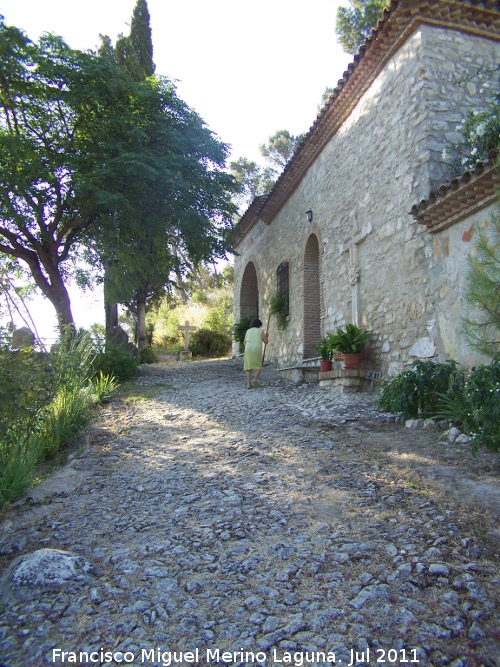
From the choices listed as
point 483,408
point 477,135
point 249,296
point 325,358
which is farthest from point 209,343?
point 483,408

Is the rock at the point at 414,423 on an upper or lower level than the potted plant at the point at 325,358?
lower

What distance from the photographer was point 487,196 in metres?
4.83

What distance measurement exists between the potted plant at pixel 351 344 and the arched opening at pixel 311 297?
297cm

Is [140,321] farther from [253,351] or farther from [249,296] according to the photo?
[253,351]

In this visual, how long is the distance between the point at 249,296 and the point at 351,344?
9551 millimetres

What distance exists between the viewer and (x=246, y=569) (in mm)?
2377

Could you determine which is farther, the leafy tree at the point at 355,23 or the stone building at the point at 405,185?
the leafy tree at the point at 355,23

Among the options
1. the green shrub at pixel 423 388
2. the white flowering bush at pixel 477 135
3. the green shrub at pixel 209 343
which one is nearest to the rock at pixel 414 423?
the green shrub at pixel 423 388

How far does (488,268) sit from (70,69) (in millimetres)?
9029

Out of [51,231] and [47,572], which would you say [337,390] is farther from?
[51,231]

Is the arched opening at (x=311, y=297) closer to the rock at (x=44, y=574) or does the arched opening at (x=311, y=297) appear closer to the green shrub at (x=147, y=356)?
the green shrub at (x=147, y=356)

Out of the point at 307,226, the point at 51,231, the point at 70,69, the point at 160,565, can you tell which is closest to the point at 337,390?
the point at 307,226

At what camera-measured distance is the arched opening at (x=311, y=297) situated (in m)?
10.5

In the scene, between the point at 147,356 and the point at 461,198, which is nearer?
the point at 461,198
